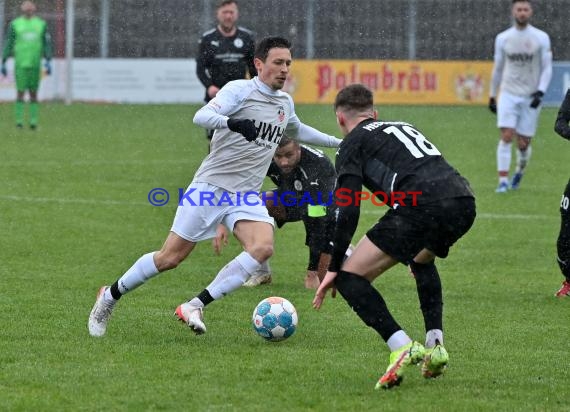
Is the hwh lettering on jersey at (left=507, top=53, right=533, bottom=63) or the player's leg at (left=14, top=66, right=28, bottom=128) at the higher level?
the hwh lettering on jersey at (left=507, top=53, right=533, bottom=63)

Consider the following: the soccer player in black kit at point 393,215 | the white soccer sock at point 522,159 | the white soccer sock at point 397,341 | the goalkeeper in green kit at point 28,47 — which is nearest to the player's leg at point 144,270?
the soccer player in black kit at point 393,215

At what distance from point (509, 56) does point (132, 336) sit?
10.2m

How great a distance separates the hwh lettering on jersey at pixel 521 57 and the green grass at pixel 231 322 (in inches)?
70.5

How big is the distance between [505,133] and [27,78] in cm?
1268

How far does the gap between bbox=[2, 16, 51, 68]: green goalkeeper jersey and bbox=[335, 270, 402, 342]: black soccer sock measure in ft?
66.2

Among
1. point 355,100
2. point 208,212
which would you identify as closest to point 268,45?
point 208,212

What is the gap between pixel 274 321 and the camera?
717 cm

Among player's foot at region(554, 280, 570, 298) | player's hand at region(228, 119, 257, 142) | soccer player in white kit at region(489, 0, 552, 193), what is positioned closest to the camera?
player's hand at region(228, 119, 257, 142)

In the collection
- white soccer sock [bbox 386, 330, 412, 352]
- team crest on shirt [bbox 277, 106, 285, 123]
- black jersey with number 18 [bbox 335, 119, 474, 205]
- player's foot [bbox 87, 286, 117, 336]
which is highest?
team crest on shirt [bbox 277, 106, 285, 123]

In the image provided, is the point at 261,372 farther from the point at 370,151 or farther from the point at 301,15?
the point at 301,15

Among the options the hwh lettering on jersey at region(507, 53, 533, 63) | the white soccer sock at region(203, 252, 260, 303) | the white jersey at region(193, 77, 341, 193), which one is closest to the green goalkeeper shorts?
the hwh lettering on jersey at region(507, 53, 533, 63)

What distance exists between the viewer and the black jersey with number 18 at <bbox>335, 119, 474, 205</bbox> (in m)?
6.05

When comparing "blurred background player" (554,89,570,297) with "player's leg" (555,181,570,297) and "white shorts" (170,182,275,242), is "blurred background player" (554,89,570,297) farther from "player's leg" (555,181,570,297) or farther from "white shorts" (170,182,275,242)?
"white shorts" (170,182,275,242)

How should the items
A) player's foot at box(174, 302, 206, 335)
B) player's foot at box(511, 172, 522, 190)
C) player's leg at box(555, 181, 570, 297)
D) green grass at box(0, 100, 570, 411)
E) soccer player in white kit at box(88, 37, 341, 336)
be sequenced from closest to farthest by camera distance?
1. green grass at box(0, 100, 570, 411)
2. player's foot at box(174, 302, 206, 335)
3. soccer player in white kit at box(88, 37, 341, 336)
4. player's leg at box(555, 181, 570, 297)
5. player's foot at box(511, 172, 522, 190)
